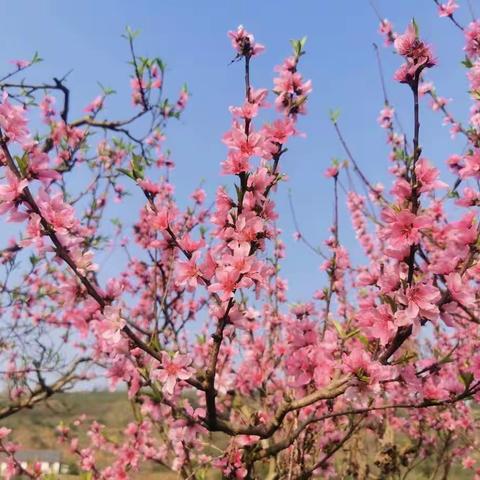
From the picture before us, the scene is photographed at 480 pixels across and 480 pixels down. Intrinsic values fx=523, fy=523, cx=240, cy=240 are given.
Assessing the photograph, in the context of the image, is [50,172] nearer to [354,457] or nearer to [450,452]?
[354,457]

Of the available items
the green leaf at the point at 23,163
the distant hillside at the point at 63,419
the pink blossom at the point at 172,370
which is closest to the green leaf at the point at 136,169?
the green leaf at the point at 23,163

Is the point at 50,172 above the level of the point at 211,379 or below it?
above

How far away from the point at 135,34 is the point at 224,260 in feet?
14.3

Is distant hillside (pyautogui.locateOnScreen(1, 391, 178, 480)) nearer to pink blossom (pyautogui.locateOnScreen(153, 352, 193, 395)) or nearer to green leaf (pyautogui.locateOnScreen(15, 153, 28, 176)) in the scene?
pink blossom (pyautogui.locateOnScreen(153, 352, 193, 395))

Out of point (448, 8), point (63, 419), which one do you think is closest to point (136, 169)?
point (448, 8)

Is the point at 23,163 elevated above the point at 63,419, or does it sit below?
below

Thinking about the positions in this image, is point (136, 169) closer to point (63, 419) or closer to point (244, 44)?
point (244, 44)

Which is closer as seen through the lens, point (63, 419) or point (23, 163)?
point (23, 163)

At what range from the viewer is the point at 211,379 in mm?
2111

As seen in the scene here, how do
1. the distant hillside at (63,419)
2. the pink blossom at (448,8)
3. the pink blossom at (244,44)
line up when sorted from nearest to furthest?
the pink blossom at (244,44) < the pink blossom at (448,8) < the distant hillside at (63,419)

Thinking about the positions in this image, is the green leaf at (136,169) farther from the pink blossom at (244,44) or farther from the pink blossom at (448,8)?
the pink blossom at (448,8)

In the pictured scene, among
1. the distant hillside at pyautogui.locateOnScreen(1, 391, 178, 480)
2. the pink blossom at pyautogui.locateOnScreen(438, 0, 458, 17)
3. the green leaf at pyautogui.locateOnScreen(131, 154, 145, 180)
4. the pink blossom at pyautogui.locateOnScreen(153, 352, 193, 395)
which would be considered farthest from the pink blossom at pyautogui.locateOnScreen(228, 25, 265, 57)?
the distant hillside at pyautogui.locateOnScreen(1, 391, 178, 480)

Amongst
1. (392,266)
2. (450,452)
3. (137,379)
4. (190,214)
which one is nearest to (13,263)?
(190,214)

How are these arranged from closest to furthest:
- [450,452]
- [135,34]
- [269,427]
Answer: [269,427] → [135,34] → [450,452]
